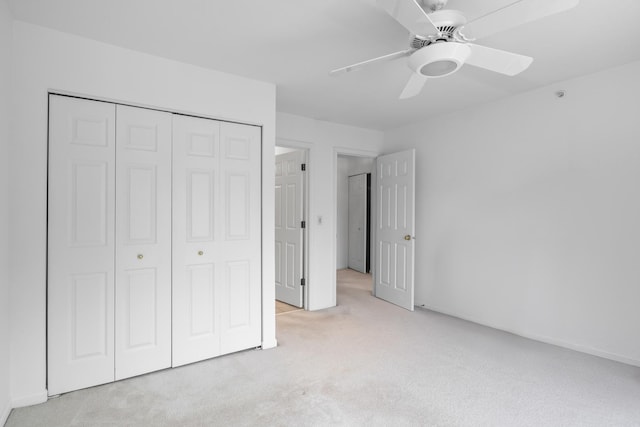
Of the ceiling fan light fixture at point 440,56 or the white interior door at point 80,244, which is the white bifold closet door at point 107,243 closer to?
the white interior door at point 80,244

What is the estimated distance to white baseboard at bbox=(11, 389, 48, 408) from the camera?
2.04m

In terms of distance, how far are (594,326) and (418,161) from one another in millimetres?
2413

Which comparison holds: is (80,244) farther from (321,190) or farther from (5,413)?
(321,190)

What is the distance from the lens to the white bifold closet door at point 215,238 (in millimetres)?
2613

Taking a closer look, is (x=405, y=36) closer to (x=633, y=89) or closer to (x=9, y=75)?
(x=633, y=89)

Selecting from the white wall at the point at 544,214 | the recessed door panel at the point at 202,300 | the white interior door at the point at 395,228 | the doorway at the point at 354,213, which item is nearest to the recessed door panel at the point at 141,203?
the recessed door panel at the point at 202,300

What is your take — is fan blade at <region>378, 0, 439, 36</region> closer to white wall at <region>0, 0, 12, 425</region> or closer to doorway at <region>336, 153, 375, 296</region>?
white wall at <region>0, 0, 12, 425</region>

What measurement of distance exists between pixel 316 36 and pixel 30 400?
2.87m

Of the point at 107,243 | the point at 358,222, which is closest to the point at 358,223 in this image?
the point at 358,222

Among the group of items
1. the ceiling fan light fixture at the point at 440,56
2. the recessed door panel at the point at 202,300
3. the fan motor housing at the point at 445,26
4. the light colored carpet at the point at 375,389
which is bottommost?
the light colored carpet at the point at 375,389

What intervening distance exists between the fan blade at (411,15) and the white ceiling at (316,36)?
1.58 feet

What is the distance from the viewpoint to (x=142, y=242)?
246 cm

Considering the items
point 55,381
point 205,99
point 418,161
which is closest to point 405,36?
point 205,99

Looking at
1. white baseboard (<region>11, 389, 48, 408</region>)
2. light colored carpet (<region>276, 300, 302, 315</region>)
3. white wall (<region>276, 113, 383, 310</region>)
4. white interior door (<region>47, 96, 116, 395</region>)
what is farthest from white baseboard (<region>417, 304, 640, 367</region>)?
white baseboard (<region>11, 389, 48, 408</region>)
